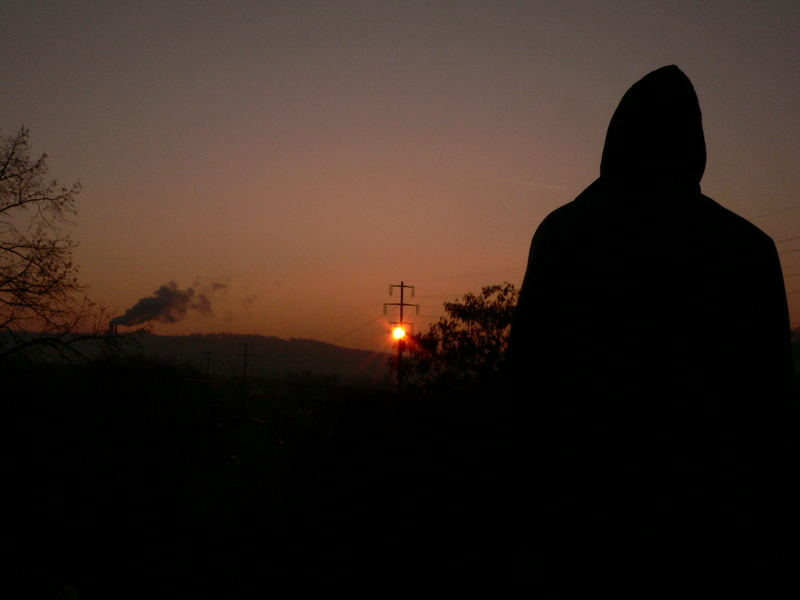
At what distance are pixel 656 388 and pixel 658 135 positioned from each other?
2.74ft

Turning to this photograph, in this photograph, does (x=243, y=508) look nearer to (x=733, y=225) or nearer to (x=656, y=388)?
(x=656, y=388)

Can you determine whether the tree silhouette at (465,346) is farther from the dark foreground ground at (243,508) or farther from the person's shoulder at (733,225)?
the person's shoulder at (733,225)

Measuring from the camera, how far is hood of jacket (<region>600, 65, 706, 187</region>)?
197 centimetres

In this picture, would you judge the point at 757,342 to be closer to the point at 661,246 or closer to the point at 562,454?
the point at 661,246

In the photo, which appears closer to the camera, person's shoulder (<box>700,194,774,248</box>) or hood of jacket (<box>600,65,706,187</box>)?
person's shoulder (<box>700,194,774,248</box>)

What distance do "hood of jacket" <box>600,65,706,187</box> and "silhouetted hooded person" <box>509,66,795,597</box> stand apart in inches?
2.9

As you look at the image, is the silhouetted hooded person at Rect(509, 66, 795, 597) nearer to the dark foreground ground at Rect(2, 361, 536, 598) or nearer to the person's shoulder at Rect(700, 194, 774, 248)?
the person's shoulder at Rect(700, 194, 774, 248)

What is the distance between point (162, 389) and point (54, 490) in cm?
2157

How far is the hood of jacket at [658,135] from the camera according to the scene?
1974 mm

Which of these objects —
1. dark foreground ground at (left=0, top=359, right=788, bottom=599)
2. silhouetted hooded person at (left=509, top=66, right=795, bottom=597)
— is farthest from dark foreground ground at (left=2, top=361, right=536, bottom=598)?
silhouetted hooded person at (left=509, top=66, right=795, bottom=597)

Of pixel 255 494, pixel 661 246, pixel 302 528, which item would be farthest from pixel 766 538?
pixel 255 494

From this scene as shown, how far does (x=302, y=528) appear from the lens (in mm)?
20141

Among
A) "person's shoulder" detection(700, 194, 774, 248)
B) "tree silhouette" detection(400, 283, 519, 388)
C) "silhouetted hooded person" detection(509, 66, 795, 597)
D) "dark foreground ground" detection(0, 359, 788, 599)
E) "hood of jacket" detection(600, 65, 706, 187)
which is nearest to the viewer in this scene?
"silhouetted hooded person" detection(509, 66, 795, 597)

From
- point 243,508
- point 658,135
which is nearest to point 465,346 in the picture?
point 243,508
